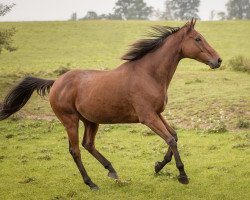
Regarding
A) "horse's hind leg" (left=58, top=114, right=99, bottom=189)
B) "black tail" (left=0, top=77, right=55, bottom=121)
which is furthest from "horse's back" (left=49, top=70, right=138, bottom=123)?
"black tail" (left=0, top=77, right=55, bottom=121)

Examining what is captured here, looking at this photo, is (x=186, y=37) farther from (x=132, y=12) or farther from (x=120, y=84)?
(x=132, y=12)

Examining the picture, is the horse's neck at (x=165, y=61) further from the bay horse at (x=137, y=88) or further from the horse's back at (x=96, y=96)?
the horse's back at (x=96, y=96)

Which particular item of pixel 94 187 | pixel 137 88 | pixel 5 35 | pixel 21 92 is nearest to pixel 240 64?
pixel 5 35

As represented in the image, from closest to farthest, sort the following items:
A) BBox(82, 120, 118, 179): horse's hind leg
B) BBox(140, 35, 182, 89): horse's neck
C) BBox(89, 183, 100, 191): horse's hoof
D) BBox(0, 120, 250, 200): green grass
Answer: BBox(140, 35, 182, 89): horse's neck < BBox(0, 120, 250, 200): green grass < BBox(89, 183, 100, 191): horse's hoof < BBox(82, 120, 118, 179): horse's hind leg

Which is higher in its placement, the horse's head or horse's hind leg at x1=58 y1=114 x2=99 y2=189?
the horse's head

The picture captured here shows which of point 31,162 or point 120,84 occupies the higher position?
point 120,84

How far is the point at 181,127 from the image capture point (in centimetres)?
1379

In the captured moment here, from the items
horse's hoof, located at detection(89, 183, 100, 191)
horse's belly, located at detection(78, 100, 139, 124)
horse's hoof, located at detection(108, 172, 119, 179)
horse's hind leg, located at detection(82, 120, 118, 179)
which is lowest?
horse's hoof, located at detection(89, 183, 100, 191)

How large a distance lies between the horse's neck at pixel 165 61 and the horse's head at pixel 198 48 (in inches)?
7.2

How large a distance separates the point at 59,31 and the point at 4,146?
39.9 metres

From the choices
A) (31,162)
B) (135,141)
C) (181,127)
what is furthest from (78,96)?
(181,127)

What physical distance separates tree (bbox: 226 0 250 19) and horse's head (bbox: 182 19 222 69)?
98.3 m

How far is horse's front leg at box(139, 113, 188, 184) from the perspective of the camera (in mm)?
7383

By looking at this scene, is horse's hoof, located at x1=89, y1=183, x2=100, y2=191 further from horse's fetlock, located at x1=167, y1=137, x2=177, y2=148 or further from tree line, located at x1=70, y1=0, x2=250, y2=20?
tree line, located at x1=70, y1=0, x2=250, y2=20
